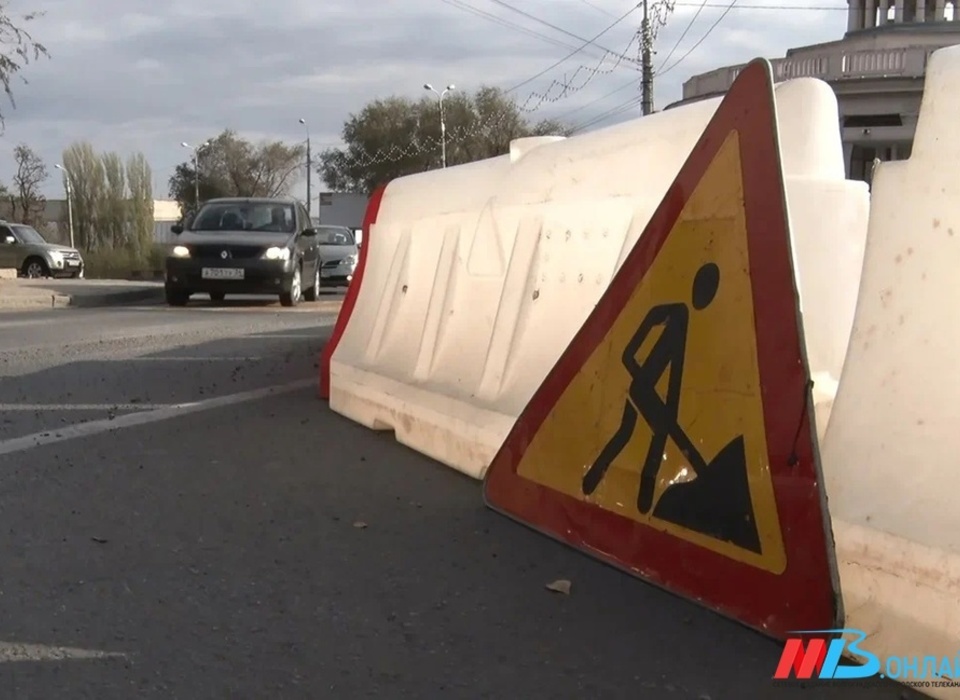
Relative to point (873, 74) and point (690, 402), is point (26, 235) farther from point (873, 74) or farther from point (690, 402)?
point (690, 402)

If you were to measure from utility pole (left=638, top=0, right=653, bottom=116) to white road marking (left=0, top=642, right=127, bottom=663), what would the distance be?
32003mm

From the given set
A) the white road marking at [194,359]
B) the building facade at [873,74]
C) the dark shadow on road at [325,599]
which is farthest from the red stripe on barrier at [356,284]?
the building facade at [873,74]

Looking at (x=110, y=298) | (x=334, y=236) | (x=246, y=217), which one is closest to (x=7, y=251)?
(x=334, y=236)

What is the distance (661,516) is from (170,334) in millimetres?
9298

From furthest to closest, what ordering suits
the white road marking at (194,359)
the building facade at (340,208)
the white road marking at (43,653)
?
the building facade at (340,208) → the white road marking at (194,359) → the white road marking at (43,653)

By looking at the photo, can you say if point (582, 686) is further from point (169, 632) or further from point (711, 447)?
point (169, 632)

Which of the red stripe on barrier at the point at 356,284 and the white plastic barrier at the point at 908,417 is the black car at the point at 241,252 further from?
the white plastic barrier at the point at 908,417

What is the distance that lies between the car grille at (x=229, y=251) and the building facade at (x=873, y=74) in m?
19.3

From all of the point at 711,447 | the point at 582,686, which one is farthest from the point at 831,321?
the point at 582,686

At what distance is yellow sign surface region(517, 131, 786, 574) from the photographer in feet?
10.3

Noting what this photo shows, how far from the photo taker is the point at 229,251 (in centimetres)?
1759

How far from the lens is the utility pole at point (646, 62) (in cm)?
3400

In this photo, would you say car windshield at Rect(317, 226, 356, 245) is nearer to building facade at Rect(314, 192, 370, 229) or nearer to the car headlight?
the car headlight

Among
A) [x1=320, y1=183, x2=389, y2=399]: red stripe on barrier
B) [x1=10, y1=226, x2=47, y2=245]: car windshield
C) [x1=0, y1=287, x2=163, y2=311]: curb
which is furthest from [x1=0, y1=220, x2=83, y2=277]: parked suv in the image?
[x1=320, y1=183, x2=389, y2=399]: red stripe on barrier
